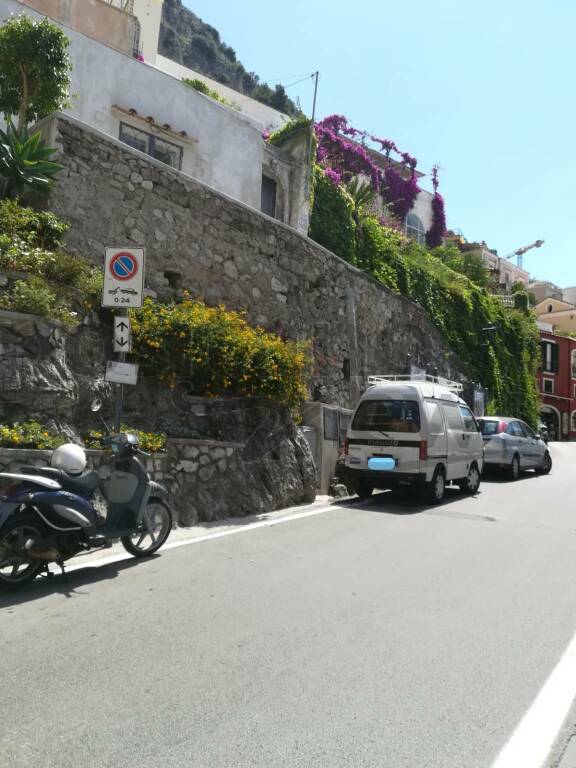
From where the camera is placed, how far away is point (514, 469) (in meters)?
15.8

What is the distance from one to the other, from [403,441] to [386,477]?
668mm

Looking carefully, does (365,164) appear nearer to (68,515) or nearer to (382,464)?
(382,464)

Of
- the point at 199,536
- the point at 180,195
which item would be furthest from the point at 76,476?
the point at 180,195

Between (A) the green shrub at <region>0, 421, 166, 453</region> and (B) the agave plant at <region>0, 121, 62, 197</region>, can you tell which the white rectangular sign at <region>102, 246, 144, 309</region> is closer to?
(A) the green shrub at <region>0, 421, 166, 453</region>

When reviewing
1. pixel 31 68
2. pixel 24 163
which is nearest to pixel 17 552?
pixel 24 163

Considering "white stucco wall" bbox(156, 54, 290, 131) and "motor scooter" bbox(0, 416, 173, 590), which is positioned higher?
"white stucco wall" bbox(156, 54, 290, 131)

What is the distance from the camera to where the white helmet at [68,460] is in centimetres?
571

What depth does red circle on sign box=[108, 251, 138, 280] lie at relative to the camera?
776 centimetres

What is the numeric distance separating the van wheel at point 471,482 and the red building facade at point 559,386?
127ft

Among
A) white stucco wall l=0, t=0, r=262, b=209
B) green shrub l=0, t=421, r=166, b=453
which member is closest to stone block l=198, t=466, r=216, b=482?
green shrub l=0, t=421, r=166, b=453

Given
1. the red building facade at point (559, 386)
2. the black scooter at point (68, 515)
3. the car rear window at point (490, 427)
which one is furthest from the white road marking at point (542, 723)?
the red building facade at point (559, 386)

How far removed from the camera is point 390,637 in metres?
4.46

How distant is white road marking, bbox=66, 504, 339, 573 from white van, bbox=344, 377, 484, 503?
3.36 feet

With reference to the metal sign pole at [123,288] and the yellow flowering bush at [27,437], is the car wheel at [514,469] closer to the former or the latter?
the metal sign pole at [123,288]
